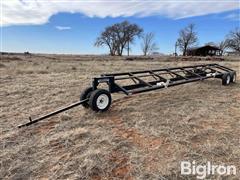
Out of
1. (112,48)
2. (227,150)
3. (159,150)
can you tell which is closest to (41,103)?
(159,150)

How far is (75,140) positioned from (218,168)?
212 cm

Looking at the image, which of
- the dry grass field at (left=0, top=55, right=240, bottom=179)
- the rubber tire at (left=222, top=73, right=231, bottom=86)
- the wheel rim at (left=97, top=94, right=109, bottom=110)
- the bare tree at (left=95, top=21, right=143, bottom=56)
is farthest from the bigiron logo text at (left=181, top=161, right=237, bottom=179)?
the bare tree at (left=95, top=21, right=143, bottom=56)

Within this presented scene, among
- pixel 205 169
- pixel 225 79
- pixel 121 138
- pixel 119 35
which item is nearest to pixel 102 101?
pixel 121 138

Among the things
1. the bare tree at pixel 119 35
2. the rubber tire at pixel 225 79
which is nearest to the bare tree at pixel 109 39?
the bare tree at pixel 119 35

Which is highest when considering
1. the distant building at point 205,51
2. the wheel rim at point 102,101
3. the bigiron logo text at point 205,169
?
the distant building at point 205,51

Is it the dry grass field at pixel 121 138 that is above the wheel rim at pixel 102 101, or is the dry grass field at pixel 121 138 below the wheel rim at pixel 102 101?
below

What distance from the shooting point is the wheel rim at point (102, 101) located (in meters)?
5.25

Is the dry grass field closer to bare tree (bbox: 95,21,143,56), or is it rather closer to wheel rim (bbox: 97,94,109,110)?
wheel rim (bbox: 97,94,109,110)

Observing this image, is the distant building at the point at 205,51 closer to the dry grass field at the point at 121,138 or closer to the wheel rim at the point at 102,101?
the dry grass field at the point at 121,138

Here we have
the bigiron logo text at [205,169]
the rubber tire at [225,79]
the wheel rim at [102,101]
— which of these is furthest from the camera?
the rubber tire at [225,79]

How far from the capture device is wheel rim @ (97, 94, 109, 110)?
525 cm

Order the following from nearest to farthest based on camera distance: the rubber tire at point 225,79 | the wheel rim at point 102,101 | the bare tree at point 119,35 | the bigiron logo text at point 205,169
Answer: the bigiron logo text at point 205,169 < the wheel rim at point 102,101 < the rubber tire at point 225,79 < the bare tree at point 119,35

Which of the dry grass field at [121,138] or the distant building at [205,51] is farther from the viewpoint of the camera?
the distant building at [205,51]

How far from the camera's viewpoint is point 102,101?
532 cm
